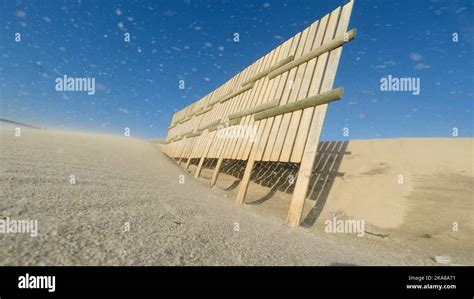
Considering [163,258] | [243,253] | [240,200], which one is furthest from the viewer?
[240,200]

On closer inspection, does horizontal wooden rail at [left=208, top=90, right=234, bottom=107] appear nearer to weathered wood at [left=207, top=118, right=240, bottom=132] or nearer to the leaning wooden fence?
the leaning wooden fence

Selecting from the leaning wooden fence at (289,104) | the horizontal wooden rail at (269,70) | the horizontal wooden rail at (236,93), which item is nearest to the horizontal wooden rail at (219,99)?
the horizontal wooden rail at (236,93)

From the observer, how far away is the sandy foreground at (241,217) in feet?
4.99

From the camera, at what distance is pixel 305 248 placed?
94.7 inches

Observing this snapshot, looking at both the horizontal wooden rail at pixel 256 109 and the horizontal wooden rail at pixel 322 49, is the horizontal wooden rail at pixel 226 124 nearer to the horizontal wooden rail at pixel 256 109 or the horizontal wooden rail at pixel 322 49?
the horizontal wooden rail at pixel 256 109

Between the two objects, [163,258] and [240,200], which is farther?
[240,200]

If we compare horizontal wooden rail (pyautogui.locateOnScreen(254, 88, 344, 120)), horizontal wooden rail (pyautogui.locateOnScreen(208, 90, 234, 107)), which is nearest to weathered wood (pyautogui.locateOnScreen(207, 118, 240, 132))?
horizontal wooden rail (pyautogui.locateOnScreen(208, 90, 234, 107))

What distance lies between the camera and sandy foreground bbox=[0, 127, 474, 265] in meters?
1.52

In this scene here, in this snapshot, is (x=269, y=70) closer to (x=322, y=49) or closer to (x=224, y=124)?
(x=322, y=49)

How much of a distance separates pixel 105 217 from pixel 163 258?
79 cm

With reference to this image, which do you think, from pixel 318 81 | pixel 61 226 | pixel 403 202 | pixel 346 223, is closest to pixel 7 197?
pixel 61 226

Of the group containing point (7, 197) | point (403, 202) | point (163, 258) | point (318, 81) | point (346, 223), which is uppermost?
point (318, 81)

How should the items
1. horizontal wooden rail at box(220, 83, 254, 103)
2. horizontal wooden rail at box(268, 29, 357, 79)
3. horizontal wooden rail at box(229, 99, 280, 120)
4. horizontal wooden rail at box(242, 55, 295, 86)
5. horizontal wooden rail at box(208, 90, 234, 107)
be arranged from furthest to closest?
1. horizontal wooden rail at box(208, 90, 234, 107)
2. horizontal wooden rail at box(220, 83, 254, 103)
3. horizontal wooden rail at box(242, 55, 295, 86)
4. horizontal wooden rail at box(229, 99, 280, 120)
5. horizontal wooden rail at box(268, 29, 357, 79)
